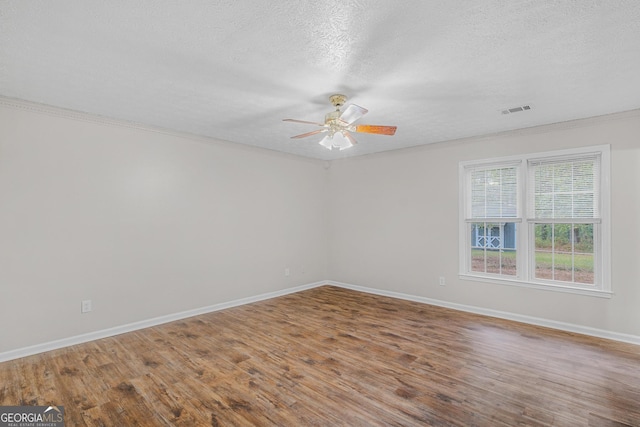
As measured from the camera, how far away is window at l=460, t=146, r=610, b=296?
3654mm

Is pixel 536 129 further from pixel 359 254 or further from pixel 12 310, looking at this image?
pixel 12 310

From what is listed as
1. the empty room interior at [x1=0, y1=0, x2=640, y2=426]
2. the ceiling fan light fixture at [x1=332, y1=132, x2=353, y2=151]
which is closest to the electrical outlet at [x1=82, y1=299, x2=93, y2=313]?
the empty room interior at [x1=0, y1=0, x2=640, y2=426]

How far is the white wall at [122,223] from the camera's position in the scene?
3.11 meters

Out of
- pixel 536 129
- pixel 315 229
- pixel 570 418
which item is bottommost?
pixel 570 418

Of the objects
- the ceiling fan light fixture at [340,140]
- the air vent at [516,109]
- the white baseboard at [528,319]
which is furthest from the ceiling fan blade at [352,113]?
the white baseboard at [528,319]

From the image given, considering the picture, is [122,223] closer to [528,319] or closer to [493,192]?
[493,192]

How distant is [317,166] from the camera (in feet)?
20.2

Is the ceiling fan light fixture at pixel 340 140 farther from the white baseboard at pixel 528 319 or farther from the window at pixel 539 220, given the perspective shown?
the white baseboard at pixel 528 319

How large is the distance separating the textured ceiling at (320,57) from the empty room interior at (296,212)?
0.06 ft

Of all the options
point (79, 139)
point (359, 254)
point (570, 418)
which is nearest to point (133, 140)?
point (79, 139)

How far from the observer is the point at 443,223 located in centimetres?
477

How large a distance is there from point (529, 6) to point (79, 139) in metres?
4.12

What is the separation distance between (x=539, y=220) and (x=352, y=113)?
2973 mm

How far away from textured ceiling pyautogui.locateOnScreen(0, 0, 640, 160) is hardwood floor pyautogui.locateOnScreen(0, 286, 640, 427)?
245 cm
